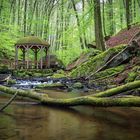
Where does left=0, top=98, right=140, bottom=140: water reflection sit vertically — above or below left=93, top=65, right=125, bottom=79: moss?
below

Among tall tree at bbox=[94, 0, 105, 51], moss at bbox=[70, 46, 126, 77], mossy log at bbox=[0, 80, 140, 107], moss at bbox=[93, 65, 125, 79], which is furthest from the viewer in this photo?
tall tree at bbox=[94, 0, 105, 51]

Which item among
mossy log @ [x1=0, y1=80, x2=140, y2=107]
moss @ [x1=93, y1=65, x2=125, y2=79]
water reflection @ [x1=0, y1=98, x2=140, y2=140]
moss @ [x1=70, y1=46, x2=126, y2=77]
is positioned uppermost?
moss @ [x1=70, y1=46, x2=126, y2=77]

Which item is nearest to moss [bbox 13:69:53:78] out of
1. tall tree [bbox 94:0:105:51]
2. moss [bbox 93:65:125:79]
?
tall tree [bbox 94:0:105:51]

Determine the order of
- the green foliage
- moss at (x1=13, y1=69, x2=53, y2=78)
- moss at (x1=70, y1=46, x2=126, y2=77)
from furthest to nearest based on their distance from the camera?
the green foliage
moss at (x1=13, y1=69, x2=53, y2=78)
moss at (x1=70, y1=46, x2=126, y2=77)

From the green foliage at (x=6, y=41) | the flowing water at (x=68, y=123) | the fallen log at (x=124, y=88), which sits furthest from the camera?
the green foliage at (x=6, y=41)

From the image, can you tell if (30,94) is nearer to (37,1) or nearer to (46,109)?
(46,109)

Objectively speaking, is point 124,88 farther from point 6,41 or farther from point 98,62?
point 6,41

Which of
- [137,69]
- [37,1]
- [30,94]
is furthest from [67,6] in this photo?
[30,94]

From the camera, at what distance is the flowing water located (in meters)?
5.15

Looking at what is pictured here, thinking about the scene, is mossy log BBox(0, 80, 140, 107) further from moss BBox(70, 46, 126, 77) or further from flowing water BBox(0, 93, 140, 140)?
moss BBox(70, 46, 126, 77)

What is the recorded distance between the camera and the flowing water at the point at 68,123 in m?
5.15

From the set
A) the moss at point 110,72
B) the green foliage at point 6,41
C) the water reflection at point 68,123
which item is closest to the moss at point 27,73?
the green foliage at point 6,41

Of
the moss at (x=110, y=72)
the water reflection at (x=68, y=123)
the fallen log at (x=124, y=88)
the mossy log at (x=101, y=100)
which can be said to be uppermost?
the moss at (x=110, y=72)

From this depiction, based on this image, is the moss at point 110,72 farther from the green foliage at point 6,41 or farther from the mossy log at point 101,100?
the green foliage at point 6,41
